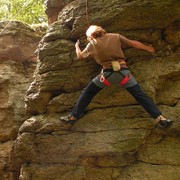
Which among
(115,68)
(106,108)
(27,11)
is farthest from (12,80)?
(27,11)

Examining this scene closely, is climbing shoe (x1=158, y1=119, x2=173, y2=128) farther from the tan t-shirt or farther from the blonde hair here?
the blonde hair

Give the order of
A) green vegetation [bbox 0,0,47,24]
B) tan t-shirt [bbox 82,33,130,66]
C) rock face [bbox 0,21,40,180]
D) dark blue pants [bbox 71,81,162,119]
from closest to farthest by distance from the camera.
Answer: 1. dark blue pants [bbox 71,81,162,119]
2. tan t-shirt [bbox 82,33,130,66]
3. rock face [bbox 0,21,40,180]
4. green vegetation [bbox 0,0,47,24]

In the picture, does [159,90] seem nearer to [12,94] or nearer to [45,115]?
[45,115]

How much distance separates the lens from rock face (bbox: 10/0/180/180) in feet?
24.2

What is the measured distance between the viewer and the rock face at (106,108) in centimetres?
737

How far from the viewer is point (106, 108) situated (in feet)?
26.3

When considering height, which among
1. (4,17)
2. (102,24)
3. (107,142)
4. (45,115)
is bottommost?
(107,142)

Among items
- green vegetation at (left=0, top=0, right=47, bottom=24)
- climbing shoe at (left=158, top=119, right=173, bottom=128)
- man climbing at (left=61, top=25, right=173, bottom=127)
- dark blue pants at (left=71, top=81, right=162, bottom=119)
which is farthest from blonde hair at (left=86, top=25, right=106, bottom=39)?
green vegetation at (left=0, top=0, right=47, bottom=24)

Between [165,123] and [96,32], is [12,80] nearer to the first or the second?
[96,32]

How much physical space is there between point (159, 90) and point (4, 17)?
25839 mm

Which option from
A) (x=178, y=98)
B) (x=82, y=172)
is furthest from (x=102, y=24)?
(x=82, y=172)

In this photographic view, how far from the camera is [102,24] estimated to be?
817 centimetres

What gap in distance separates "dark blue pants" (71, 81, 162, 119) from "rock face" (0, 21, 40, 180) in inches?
185

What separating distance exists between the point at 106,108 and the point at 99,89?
90cm
